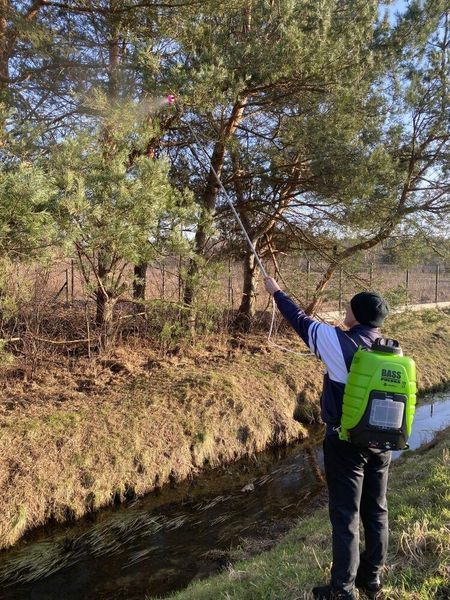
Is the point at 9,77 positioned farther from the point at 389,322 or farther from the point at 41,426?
the point at 389,322

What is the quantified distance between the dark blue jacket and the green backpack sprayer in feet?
0.55

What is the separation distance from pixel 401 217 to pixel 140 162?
5817mm

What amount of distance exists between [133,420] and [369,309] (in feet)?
17.9

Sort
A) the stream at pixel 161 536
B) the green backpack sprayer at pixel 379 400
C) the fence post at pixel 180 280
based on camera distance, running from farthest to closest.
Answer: the fence post at pixel 180 280, the stream at pixel 161 536, the green backpack sprayer at pixel 379 400

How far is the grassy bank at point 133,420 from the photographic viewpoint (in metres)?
6.37

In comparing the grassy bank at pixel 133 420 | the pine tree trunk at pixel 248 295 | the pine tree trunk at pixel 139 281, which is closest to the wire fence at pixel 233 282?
the pine tree trunk at pixel 139 281

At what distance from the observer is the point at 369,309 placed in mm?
3174

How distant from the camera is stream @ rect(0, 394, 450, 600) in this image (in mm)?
5359

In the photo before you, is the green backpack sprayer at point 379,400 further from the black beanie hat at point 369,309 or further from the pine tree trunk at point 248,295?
the pine tree trunk at point 248,295

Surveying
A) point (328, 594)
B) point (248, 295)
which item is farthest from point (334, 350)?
point (248, 295)

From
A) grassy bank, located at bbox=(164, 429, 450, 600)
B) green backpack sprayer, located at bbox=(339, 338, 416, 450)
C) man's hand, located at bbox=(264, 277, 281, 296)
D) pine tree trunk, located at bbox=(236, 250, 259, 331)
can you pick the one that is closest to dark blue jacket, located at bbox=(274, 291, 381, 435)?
green backpack sprayer, located at bbox=(339, 338, 416, 450)

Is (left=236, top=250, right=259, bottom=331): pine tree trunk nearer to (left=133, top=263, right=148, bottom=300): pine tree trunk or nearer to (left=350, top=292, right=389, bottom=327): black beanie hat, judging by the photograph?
(left=133, top=263, right=148, bottom=300): pine tree trunk

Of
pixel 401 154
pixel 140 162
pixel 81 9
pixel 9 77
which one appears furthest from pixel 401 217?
pixel 9 77

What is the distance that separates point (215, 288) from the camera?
9836mm
